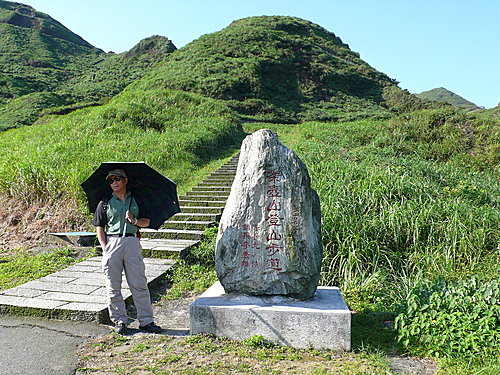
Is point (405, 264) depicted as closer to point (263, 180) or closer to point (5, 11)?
point (263, 180)

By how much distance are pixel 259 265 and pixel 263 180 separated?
2.74 ft

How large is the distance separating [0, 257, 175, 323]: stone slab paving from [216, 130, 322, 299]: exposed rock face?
161 cm

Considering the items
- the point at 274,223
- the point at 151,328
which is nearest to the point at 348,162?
the point at 274,223

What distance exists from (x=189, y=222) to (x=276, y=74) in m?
31.7

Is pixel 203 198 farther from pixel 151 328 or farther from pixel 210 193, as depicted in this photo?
pixel 151 328

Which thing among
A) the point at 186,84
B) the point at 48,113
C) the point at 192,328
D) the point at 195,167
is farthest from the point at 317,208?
the point at 186,84

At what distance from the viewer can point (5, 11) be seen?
58438mm

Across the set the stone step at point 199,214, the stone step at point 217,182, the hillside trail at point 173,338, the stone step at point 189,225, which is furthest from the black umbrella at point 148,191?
the stone step at point 217,182

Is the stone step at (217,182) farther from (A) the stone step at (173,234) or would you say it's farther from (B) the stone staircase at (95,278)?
(A) the stone step at (173,234)

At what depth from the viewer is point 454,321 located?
3.38 metres

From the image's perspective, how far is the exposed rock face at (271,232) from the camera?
382cm

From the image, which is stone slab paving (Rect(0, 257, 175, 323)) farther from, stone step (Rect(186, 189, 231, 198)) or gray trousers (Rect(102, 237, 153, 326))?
stone step (Rect(186, 189, 231, 198))

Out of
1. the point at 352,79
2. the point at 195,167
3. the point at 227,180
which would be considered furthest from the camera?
the point at 352,79

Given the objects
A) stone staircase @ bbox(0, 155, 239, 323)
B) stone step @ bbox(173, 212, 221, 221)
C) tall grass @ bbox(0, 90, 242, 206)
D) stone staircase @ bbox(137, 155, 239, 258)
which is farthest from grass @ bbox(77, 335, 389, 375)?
tall grass @ bbox(0, 90, 242, 206)
